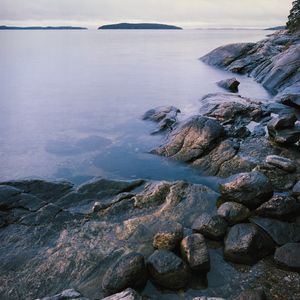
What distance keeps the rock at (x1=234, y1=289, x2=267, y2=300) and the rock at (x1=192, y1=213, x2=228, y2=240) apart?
2027 millimetres

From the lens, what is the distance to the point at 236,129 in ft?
53.1

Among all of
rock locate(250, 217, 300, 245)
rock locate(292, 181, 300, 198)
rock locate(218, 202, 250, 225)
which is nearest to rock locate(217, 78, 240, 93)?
rock locate(292, 181, 300, 198)

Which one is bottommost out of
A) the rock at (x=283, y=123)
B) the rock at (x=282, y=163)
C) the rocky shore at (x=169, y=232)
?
the rocky shore at (x=169, y=232)

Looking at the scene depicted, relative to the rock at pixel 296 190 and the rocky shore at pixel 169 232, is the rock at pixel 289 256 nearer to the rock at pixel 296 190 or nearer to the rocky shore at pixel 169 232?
the rocky shore at pixel 169 232

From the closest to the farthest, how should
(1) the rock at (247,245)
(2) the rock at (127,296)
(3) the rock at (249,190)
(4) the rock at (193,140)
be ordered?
(2) the rock at (127,296), (1) the rock at (247,245), (3) the rock at (249,190), (4) the rock at (193,140)

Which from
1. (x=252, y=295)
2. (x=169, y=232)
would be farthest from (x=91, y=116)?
(x=252, y=295)

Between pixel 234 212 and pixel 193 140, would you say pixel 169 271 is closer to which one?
pixel 234 212

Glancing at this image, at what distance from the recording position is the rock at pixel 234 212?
9.41 metres

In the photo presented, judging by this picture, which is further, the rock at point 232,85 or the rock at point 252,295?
the rock at point 232,85

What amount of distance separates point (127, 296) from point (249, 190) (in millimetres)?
4609

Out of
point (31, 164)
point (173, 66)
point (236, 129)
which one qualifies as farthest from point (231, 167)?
point (173, 66)

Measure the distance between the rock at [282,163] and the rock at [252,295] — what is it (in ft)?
18.9

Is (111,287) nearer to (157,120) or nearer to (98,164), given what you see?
(98,164)

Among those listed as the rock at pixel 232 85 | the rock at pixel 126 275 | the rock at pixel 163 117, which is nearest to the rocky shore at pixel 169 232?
the rock at pixel 126 275
